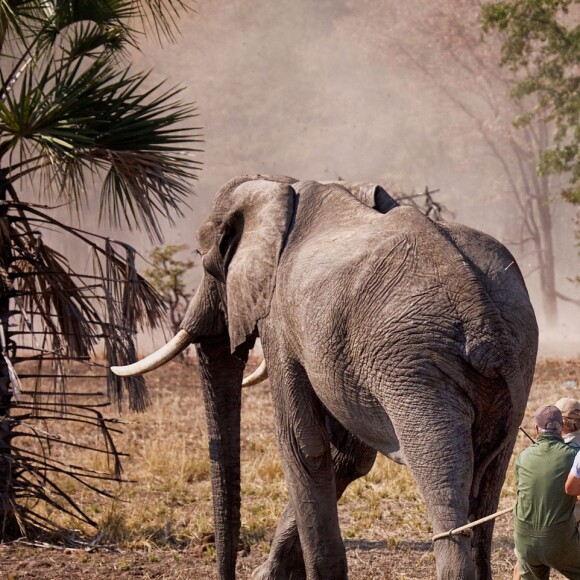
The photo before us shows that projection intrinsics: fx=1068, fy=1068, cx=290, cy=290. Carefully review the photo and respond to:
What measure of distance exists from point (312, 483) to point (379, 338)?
3.54 feet

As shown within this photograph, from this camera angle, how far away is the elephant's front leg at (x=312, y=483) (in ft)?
14.9

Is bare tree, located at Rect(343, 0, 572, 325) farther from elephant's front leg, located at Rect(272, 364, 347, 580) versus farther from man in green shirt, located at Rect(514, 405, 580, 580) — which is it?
man in green shirt, located at Rect(514, 405, 580, 580)

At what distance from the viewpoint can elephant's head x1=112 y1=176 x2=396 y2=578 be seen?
15.4ft

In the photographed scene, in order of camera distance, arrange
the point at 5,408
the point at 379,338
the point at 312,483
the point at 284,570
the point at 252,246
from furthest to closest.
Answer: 1. the point at 5,408
2. the point at 284,570
3. the point at 252,246
4. the point at 312,483
5. the point at 379,338

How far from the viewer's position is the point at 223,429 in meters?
5.50

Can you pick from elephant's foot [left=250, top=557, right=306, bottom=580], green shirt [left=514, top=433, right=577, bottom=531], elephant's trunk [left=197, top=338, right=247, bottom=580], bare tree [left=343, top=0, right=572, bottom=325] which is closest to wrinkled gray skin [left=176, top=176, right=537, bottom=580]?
green shirt [left=514, top=433, right=577, bottom=531]

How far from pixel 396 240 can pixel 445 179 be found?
46151 millimetres

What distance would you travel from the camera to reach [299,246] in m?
4.48

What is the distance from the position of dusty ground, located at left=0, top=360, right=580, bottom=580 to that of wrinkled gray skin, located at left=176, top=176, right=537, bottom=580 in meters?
2.00

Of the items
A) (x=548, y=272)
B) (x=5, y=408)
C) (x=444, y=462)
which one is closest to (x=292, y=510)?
(x=444, y=462)

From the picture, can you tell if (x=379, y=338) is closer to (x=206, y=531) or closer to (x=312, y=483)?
(x=312, y=483)

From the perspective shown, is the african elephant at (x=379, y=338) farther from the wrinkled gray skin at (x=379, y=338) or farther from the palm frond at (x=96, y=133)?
the palm frond at (x=96, y=133)

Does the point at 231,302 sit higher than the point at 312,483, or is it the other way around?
the point at 231,302

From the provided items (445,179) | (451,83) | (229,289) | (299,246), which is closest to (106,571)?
(229,289)
